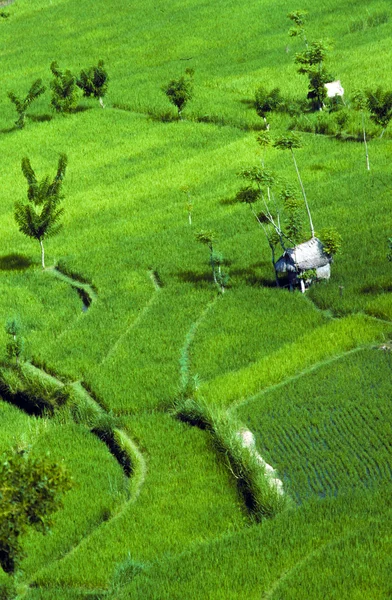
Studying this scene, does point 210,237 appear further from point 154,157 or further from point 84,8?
point 84,8

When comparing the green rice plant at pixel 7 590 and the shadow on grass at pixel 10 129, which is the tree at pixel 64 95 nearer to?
the shadow on grass at pixel 10 129

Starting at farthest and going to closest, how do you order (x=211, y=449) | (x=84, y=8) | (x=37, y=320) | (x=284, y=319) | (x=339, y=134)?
(x=84, y=8) < (x=339, y=134) < (x=37, y=320) < (x=284, y=319) < (x=211, y=449)

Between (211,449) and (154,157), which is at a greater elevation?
(211,449)

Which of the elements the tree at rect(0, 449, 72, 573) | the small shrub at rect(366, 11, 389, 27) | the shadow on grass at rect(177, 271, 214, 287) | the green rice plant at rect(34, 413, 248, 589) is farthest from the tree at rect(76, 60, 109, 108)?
the tree at rect(0, 449, 72, 573)

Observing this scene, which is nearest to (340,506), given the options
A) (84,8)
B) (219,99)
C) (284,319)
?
(284,319)

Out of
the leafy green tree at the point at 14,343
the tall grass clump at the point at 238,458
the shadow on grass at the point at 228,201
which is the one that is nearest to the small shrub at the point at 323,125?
the shadow on grass at the point at 228,201

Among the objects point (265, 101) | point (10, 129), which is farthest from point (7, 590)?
point (10, 129)
